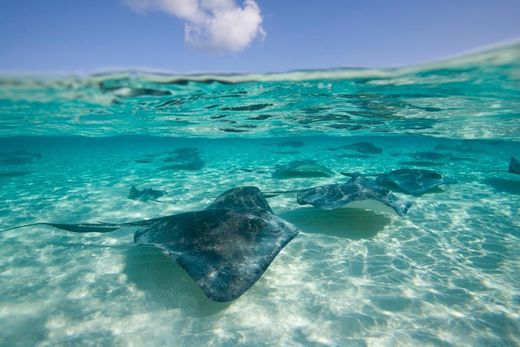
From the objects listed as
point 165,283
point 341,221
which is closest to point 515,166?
point 341,221

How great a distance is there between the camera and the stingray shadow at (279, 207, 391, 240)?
25.9ft

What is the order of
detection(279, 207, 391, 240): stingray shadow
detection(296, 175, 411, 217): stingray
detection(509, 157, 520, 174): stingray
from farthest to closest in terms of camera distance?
detection(509, 157, 520, 174): stingray < detection(279, 207, 391, 240): stingray shadow < detection(296, 175, 411, 217): stingray

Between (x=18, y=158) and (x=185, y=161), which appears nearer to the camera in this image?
(x=185, y=161)

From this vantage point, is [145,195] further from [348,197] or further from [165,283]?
[348,197]

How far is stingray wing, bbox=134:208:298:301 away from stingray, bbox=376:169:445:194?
696 cm

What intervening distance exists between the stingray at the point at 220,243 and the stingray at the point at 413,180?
22.8 feet

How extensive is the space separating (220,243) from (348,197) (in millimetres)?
3811

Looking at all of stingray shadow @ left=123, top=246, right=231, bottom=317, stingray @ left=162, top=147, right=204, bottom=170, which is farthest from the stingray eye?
stingray @ left=162, top=147, right=204, bottom=170

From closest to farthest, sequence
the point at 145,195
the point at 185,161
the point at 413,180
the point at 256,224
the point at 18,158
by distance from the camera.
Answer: the point at 256,224
the point at 413,180
the point at 145,195
the point at 185,161
the point at 18,158

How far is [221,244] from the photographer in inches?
194

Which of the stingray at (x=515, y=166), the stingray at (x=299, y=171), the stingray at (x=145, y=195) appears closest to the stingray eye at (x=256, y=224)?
the stingray at (x=145, y=195)

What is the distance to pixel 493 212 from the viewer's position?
973cm

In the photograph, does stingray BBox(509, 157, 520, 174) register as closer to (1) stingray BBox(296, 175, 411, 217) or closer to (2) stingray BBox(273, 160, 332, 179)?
(2) stingray BBox(273, 160, 332, 179)

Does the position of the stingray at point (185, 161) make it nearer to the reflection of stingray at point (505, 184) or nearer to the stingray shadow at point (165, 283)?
the stingray shadow at point (165, 283)
